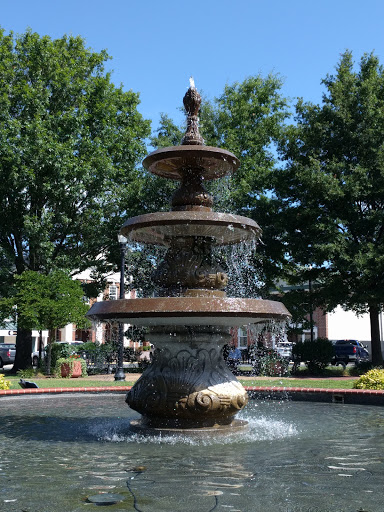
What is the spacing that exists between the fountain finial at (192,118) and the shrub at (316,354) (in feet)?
69.8

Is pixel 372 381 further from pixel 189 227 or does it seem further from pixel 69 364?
pixel 69 364

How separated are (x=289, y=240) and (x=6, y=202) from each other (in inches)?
552

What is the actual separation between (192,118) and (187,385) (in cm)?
436

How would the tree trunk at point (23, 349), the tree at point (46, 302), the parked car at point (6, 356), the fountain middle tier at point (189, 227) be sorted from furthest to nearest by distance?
1. the parked car at point (6, 356)
2. the tree trunk at point (23, 349)
3. the tree at point (46, 302)
4. the fountain middle tier at point (189, 227)

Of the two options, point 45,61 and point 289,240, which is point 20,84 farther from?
point 289,240

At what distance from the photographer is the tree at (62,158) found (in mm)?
25906

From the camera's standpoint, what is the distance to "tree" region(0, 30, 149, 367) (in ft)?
85.0

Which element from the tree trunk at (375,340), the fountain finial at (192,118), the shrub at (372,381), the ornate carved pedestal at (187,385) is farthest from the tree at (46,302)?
the ornate carved pedestal at (187,385)

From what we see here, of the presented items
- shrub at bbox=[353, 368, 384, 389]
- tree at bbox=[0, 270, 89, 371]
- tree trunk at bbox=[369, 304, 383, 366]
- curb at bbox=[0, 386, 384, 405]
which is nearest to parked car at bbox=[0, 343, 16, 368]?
tree at bbox=[0, 270, 89, 371]

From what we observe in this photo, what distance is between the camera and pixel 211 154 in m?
8.62

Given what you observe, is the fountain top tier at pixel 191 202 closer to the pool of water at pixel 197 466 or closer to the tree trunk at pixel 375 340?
the pool of water at pixel 197 466

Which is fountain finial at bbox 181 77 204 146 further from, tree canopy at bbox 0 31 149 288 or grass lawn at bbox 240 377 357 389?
tree canopy at bbox 0 31 149 288

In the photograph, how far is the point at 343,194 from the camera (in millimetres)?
26656

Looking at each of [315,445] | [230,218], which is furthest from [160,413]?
[230,218]
